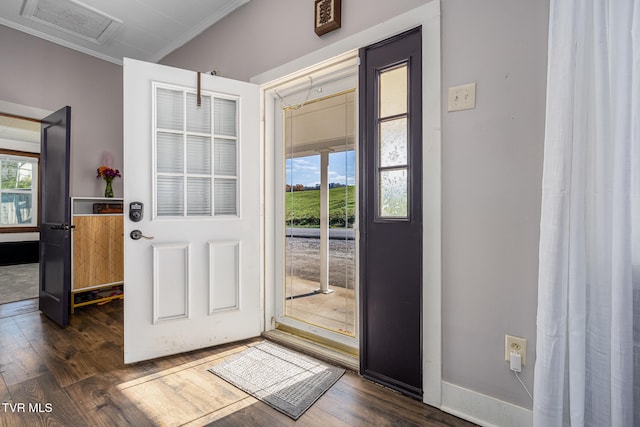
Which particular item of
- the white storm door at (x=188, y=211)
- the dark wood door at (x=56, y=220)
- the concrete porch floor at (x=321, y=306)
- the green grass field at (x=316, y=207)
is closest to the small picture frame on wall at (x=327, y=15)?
the white storm door at (x=188, y=211)

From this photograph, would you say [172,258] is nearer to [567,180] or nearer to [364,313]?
[364,313]

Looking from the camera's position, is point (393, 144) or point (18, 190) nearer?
point (393, 144)

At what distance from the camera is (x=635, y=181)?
107 centimetres

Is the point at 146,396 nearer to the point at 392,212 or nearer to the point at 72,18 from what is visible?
the point at 392,212

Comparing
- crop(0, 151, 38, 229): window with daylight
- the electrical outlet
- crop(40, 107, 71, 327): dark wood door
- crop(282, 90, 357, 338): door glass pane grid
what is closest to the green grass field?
crop(282, 90, 357, 338): door glass pane grid

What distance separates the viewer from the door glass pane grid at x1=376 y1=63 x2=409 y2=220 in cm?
180

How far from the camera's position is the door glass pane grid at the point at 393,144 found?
1797mm

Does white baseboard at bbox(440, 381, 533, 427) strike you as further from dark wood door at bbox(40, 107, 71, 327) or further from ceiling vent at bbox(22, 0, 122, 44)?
ceiling vent at bbox(22, 0, 122, 44)

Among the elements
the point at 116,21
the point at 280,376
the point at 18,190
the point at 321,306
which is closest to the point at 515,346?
the point at 280,376

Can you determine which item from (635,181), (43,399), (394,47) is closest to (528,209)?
(635,181)

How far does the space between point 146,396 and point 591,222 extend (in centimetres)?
228

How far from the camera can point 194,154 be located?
2408 mm

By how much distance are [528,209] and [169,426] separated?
1.96 m

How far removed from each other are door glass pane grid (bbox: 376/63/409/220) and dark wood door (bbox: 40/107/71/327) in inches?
111
